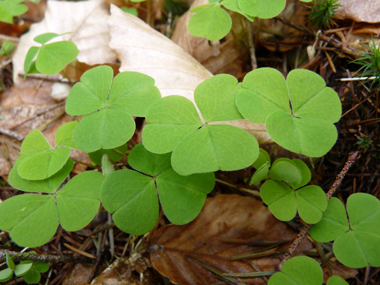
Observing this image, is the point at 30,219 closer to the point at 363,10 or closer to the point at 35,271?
the point at 35,271

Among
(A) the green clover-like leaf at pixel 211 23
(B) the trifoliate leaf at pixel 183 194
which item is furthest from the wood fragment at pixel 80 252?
(A) the green clover-like leaf at pixel 211 23

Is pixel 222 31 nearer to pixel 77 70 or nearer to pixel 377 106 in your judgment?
pixel 377 106

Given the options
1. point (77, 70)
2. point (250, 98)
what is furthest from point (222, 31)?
point (77, 70)

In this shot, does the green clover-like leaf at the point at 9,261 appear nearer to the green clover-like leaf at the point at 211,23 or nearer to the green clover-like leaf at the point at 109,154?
the green clover-like leaf at the point at 109,154

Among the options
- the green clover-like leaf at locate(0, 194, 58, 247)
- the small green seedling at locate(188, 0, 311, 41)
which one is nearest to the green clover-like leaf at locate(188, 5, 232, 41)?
the small green seedling at locate(188, 0, 311, 41)

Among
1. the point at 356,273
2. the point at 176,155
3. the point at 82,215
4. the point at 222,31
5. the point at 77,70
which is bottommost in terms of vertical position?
the point at 356,273

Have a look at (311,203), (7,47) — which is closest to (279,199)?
(311,203)

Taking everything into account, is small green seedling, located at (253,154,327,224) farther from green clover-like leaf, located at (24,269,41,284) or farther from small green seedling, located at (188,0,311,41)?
green clover-like leaf, located at (24,269,41,284)
